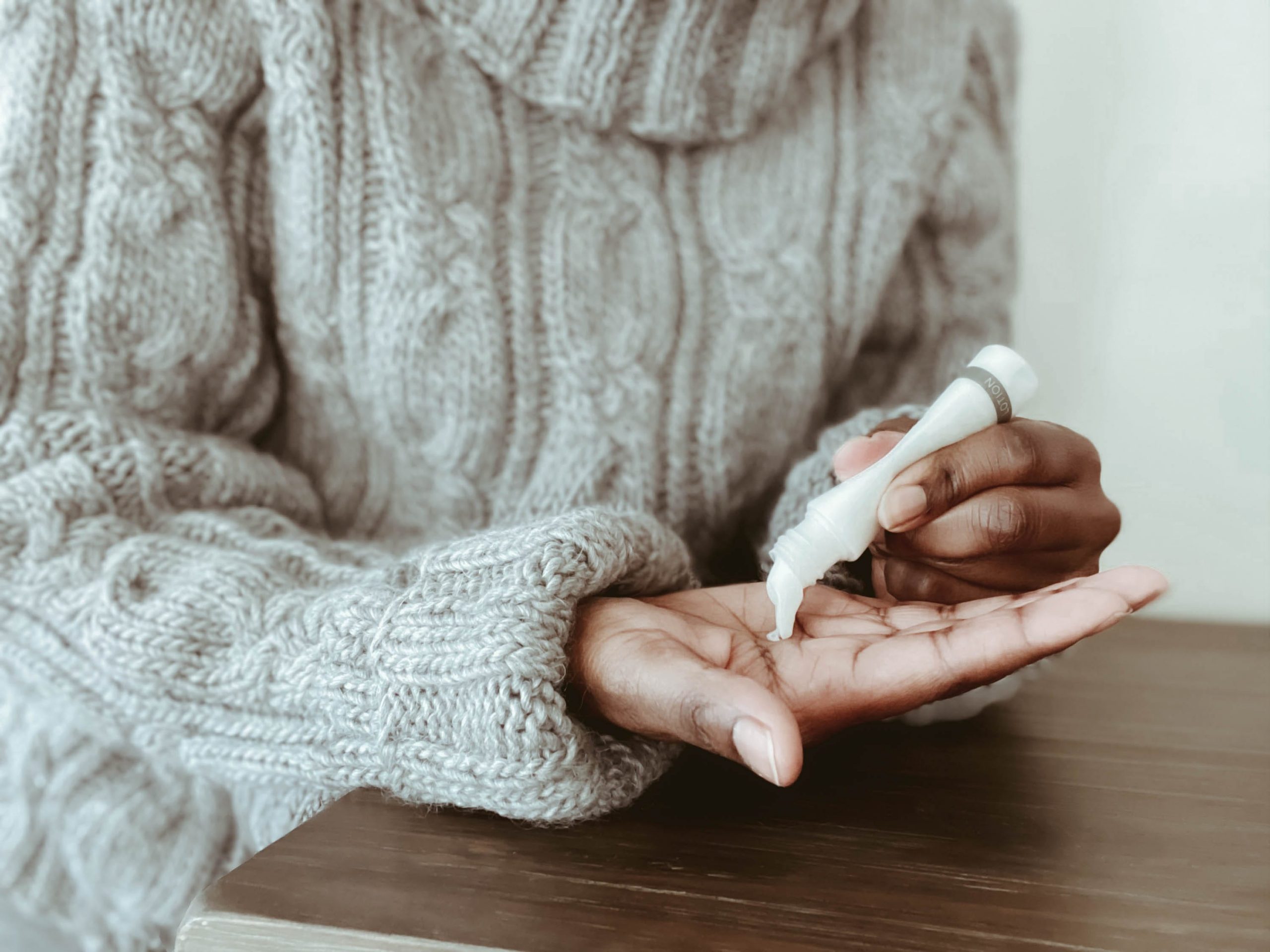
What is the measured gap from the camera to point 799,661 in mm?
368

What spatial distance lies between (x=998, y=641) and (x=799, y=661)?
0.25 ft

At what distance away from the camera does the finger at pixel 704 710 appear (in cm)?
27

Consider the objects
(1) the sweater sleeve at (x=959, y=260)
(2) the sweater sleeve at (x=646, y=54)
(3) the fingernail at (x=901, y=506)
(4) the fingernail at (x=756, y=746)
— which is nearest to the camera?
(4) the fingernail at (x=756, y=746)

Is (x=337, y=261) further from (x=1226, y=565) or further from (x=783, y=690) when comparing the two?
(x=1226, y=565)

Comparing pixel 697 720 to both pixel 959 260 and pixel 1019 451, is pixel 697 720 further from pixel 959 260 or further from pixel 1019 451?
pixel 959 260

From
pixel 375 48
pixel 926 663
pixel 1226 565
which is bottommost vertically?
pixel 1226 565

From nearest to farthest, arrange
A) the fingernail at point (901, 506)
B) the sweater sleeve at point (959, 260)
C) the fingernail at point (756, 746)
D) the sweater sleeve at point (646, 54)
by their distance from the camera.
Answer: the fingernail at point (756, 746) → the fingernail at point (901, 506) → the sweater sleeve at point (646, 54) → the sweater sleeve at point (959, 260)

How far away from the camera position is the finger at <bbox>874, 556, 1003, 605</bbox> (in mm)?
411

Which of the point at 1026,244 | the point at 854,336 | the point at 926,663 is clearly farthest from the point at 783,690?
the point at 1026,244

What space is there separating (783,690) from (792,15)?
43cm

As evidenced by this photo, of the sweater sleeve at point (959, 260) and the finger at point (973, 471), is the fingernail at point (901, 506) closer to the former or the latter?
the finger at point (973, 471)

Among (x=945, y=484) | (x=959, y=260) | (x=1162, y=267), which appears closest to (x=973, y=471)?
(x=945, y=484)

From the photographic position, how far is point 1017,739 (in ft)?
1.56

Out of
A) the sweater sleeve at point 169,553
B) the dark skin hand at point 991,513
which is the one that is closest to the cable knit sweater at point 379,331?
the sweater sleeve at point 169,553
